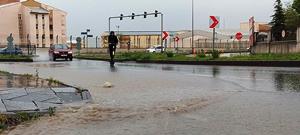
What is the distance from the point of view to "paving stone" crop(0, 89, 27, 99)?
9352 millimetres

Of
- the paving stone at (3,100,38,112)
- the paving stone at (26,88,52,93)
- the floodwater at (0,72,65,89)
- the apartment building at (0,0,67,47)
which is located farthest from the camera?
the apartment building at (0,0,67,47)

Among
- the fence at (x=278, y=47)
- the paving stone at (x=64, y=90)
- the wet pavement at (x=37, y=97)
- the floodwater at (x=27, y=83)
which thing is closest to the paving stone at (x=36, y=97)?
the wet pavement at (x=37, y=97)

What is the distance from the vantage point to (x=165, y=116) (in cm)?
793

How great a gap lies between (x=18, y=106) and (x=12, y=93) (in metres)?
1.29

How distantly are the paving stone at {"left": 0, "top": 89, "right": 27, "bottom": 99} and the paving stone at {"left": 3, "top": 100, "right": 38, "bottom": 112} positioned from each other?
52 cm

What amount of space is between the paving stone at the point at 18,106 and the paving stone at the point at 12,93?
520 millimetres

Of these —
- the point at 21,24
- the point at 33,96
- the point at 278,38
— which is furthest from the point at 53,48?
the point at 21,24

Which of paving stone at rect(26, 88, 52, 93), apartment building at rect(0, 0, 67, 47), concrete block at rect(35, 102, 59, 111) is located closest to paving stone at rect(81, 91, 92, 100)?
paving stone at rect(26, 88, 52, 93)

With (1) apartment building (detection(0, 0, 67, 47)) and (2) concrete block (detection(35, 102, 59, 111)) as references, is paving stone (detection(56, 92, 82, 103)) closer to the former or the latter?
(2) concrete block (detection(35, 102, 59, 111))

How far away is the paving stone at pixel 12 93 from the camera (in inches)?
368

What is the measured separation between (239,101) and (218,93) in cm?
149

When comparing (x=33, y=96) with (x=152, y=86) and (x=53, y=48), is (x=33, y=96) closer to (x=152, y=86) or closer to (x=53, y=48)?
(x=152, y=86)

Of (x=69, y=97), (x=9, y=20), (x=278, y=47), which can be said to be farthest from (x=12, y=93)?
(x=9, y=20)

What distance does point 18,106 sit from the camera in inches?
335
